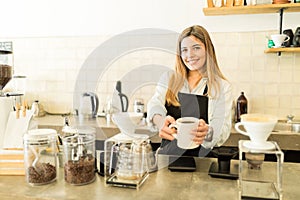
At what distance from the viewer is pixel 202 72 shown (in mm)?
1806

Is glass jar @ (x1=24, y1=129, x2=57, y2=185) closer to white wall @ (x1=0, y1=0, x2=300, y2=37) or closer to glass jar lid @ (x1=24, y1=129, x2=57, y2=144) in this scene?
glass jar lid @ (x1=24, y1=129, x2=57, y2=144)

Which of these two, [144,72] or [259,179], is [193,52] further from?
[144,72]

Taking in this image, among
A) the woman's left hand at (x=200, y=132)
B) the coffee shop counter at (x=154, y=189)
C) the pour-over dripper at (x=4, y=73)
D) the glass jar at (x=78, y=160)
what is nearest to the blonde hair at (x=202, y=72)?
the woman's left hand at (x=200, y=132)

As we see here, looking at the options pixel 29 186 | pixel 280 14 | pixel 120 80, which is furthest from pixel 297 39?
pixel 29 186

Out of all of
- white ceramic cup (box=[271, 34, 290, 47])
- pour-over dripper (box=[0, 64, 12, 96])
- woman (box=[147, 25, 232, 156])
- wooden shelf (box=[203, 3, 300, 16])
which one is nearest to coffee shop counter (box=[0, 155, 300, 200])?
woman (box=[147, 25, 232, 156])

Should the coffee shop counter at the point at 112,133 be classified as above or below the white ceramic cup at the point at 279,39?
below

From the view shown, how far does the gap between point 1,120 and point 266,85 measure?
2.19 metres

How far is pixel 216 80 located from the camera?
5.86ft

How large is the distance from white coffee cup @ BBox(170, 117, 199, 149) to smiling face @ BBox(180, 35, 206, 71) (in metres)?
0.47

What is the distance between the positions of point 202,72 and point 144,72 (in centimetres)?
127

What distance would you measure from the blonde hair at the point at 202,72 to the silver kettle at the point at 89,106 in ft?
4.07

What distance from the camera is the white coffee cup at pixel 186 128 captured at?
134 cm

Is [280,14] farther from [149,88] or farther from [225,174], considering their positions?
[225,174]

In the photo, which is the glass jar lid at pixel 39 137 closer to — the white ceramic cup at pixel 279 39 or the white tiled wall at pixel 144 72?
the white tiled wall at pixel 144 72
